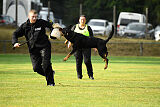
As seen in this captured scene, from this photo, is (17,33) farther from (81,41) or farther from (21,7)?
(21,7)

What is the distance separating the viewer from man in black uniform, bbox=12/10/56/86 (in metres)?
12.1

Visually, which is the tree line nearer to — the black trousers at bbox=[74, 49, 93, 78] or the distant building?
the distant building

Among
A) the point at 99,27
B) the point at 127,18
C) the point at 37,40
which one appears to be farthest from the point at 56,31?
the point at 127,18

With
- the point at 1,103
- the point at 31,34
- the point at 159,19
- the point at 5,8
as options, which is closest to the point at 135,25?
the point at 159,19

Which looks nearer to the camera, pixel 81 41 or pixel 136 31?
pixel 81 41

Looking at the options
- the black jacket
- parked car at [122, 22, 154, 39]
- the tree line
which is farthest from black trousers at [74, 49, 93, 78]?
the tree line

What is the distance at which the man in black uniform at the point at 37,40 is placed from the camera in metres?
12.1

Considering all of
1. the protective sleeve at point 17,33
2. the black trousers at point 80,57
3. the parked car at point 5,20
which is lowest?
the parked car at point 5,20

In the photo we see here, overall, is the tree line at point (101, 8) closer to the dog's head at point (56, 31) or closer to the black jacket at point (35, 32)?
the dog's head at point (56, 31)

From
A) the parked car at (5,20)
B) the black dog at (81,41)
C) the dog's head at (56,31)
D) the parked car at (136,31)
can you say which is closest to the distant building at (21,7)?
the parked car at (5,20)

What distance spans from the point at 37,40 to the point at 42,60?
0.48 m

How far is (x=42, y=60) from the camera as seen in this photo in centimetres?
1227

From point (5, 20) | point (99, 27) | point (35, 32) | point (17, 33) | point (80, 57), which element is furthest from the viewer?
point (5, 20)

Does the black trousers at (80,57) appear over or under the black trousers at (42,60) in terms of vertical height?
under
